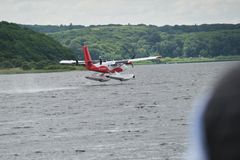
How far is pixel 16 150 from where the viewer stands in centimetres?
2914

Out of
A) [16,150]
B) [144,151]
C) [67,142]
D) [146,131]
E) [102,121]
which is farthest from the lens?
[102,121]

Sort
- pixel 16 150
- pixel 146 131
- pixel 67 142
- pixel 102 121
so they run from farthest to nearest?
pixel 102 121 → pixel 146 131 → pixel 67 142 → pixel 16 150

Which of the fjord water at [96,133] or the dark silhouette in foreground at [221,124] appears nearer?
the dark silhouette in foreground at [221,124]

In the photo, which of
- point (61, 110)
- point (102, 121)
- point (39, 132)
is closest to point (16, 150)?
point (39, 132)

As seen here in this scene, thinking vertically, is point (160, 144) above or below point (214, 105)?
below

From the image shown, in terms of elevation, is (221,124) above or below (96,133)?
above

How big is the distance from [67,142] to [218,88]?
30.2m

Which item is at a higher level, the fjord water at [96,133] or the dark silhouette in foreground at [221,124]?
the dark silhouette in foreground at [221,124]

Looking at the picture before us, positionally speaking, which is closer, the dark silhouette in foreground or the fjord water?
the dark silhouette in foreground

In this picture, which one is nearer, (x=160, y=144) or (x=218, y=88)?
(x=218, y=88)

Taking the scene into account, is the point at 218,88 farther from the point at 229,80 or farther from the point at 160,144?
the point at 160,144

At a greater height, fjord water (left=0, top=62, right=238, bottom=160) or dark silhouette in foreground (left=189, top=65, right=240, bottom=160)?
dark silhouette in foreground (left=189, top=65, right=240, bottom=160)

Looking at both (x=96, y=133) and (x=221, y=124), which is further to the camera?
(x=96, y=133)

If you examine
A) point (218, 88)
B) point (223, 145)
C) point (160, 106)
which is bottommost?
point (160, 106)
